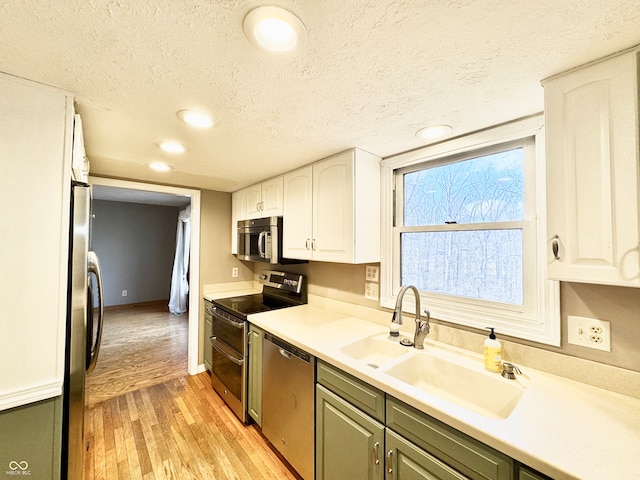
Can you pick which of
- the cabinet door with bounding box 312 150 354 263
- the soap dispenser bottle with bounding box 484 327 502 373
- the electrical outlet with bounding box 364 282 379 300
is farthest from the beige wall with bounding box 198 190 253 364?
the soap dispenser bottle with bounding box 484 327 502 373

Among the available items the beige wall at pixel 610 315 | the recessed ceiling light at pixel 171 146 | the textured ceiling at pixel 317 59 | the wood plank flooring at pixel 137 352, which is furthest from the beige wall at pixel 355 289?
the recessed ceiling light at pixel 171 146

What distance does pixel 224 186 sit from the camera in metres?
2.99

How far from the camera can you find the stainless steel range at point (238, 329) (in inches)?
85.0

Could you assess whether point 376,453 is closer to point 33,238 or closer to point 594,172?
point 594,172

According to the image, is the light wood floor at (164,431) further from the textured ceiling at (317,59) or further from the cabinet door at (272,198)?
the textured ceiling at (317,59)

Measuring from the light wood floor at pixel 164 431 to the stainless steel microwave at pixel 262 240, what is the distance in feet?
4.63

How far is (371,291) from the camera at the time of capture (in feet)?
6.74

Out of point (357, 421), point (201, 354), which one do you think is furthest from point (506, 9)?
point (201, 354)

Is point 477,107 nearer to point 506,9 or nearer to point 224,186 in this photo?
point 506,9

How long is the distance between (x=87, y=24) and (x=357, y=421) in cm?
183

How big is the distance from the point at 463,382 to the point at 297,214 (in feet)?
5.26

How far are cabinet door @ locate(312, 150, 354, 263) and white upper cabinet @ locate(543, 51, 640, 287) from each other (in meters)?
1.04

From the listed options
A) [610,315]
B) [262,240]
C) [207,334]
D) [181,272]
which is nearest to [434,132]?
[610,315]

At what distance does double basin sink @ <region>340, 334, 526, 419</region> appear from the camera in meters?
1.22
